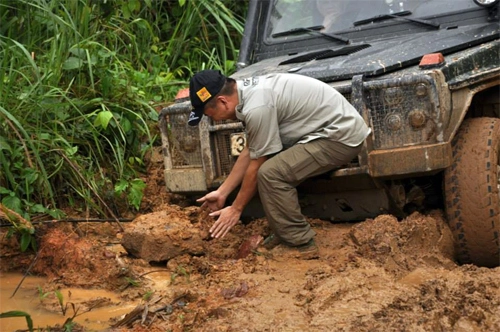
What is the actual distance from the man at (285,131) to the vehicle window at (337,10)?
1.17 meters

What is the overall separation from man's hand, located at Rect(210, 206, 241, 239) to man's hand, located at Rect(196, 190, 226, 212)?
70 millimetres

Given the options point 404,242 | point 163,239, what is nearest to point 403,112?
point 404,242

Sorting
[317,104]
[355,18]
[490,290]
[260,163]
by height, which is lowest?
[490,290]

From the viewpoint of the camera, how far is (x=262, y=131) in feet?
14.0

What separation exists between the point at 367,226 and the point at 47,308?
1685mm

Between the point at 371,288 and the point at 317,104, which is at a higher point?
the point at 317,104

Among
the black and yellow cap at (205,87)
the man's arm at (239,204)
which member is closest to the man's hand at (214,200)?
the man's arm at (239,204)

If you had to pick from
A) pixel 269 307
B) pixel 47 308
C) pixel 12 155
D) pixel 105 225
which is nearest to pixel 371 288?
pixel 269 307

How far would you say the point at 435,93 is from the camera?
168 inches

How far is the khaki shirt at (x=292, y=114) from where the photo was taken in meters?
4.28

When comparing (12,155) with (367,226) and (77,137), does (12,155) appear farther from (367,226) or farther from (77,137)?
(367,226)

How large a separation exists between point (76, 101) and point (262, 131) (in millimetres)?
2030

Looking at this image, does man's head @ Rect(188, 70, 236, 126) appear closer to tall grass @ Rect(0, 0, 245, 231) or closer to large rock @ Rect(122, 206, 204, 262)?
large rock @ Rect(122, 206, 204, 262)

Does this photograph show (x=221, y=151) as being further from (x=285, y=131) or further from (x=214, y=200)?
(x=285, y=131)
